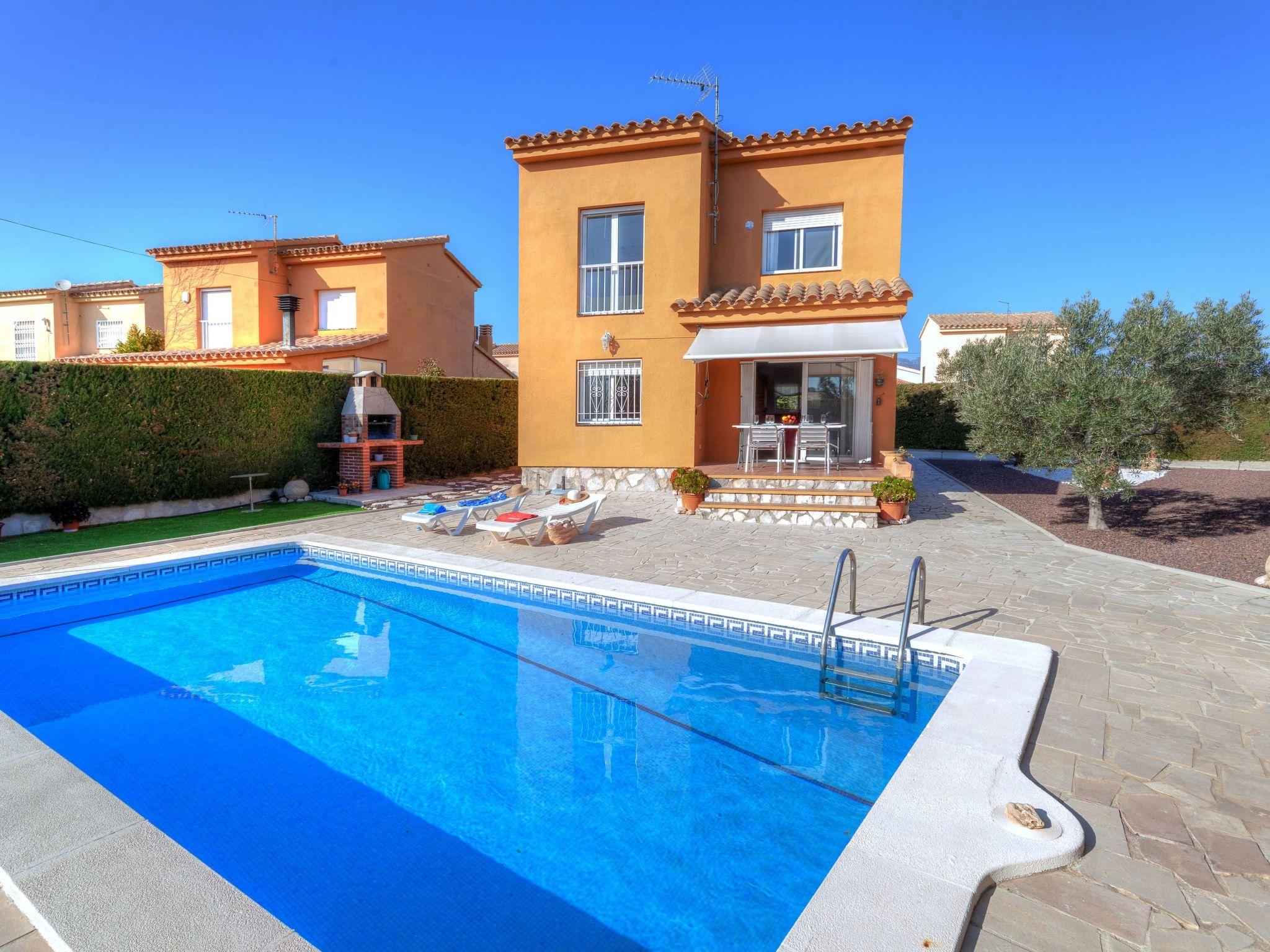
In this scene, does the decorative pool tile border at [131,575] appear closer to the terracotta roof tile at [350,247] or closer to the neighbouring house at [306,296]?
the neighbouring house at [306,296]

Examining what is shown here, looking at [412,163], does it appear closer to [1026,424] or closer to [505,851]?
[1026,424]

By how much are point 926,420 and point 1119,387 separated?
35.4 metres

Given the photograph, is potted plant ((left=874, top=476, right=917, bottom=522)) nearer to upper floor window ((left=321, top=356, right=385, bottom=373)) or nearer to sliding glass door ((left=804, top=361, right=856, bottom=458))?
sliding glass door ((left=804, top=361, right=856, bottom=458))

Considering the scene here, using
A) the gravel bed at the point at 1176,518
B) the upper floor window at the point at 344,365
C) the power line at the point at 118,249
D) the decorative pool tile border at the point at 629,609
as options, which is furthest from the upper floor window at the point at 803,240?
the power line at the point at 118,249

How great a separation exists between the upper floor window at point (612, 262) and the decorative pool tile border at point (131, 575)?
1341cm

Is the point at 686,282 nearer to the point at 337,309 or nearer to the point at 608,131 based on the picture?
the point at 608,131

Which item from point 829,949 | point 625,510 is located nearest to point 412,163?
point 625,510

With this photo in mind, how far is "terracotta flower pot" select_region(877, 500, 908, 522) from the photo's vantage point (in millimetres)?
19141

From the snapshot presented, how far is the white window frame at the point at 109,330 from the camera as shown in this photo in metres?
43.6

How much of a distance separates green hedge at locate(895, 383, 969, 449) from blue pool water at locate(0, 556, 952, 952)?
141 ft

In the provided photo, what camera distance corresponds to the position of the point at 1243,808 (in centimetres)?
546

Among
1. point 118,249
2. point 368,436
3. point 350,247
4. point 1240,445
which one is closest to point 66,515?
point 368,436

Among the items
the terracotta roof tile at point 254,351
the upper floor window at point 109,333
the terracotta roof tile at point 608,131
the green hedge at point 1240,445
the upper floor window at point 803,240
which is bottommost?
the green hedge at point 1240,445

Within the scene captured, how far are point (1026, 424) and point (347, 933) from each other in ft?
61.5
